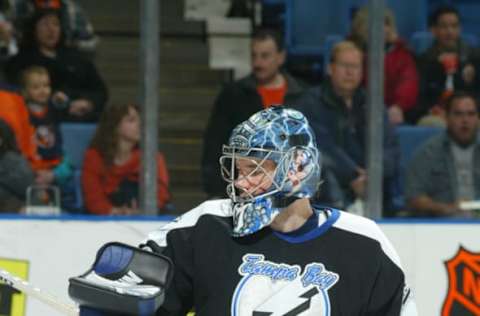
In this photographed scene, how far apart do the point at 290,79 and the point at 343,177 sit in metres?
0.75

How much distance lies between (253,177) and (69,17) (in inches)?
161

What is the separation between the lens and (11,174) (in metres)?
5.28

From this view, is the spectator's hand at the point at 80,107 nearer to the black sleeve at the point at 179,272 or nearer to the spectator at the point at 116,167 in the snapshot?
the spectator at the point at 116,167

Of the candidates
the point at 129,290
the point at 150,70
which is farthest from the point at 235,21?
the point at 129,290

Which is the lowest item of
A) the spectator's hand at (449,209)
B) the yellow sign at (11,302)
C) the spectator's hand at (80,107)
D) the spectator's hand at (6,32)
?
the yellow sign at (11,302)

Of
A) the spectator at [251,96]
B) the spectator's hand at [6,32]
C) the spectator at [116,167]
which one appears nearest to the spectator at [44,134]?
the spectator at [116,167]

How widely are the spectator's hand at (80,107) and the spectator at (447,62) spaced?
1.63 m

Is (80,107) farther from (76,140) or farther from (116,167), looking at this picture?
(116,167)

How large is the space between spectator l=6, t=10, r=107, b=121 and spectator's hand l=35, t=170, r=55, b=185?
594 mm

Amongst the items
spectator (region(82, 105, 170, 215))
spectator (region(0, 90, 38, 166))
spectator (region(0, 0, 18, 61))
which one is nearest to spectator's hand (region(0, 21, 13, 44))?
spectator (region(0, 0, 18, 61))

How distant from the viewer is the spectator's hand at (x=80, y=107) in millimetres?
6102

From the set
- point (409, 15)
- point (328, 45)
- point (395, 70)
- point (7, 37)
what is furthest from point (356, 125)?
point (7, 37)

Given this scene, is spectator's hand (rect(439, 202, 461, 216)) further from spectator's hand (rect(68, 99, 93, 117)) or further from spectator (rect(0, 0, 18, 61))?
spectator (rect(0, 0, 18, 61))

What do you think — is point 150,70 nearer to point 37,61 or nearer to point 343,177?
point 343,177
